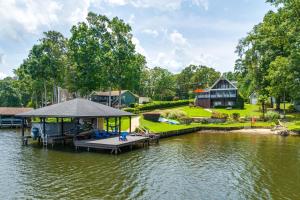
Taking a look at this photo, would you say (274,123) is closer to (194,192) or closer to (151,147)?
(151,147)

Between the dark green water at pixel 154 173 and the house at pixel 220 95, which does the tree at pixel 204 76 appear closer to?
the house at pixel 220 95

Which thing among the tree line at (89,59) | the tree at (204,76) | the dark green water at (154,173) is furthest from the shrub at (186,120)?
the tree at (204,76)

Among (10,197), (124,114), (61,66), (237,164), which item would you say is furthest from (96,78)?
(10,197)

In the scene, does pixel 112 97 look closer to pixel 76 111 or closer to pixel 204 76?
pixel 204 76

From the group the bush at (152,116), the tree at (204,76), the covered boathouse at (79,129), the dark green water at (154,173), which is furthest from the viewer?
the tree at (204,76)

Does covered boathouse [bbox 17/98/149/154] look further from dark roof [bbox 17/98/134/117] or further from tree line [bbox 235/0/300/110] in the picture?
tree line [bbox 235/0/300/110]

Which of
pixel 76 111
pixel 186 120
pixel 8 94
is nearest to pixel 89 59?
pixel 186 120
